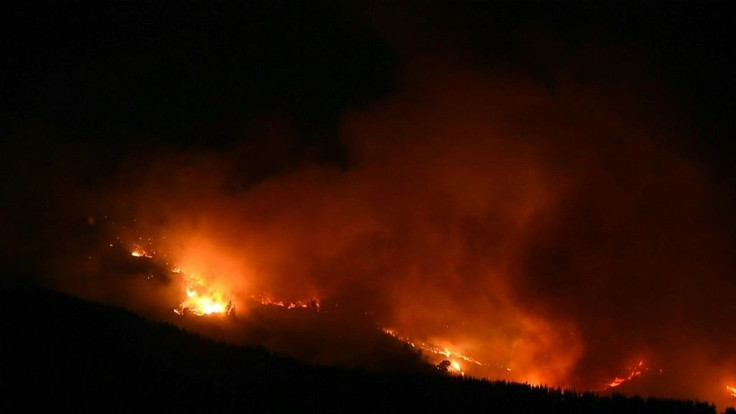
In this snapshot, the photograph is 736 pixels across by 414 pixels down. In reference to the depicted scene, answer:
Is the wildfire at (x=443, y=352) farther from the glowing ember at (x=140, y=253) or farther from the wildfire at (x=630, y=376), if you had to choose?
the glowing ember at (x=140, y=253)

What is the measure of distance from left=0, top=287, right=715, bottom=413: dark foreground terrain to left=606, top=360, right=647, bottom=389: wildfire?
17149 mm

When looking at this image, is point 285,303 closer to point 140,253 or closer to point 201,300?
point 201,300

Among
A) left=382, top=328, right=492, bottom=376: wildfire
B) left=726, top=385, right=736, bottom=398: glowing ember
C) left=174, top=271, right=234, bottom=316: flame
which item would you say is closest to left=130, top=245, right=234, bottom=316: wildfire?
left=174, top=271, right=234, bottom=316: flame

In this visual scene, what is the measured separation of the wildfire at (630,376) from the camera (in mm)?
24062

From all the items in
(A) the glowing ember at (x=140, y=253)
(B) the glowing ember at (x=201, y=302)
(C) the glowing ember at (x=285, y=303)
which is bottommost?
(B) the glowing ember at (x=201, y=302)

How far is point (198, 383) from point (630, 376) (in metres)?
20.1

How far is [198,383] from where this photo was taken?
7996 mm

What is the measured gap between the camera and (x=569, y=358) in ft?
81.4

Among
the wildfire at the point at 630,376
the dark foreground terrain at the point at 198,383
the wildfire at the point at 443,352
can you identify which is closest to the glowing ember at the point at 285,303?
the wildfire at the point at 443,352

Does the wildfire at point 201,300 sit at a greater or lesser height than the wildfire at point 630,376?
lesser

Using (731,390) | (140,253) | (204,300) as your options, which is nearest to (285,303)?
(204,300)

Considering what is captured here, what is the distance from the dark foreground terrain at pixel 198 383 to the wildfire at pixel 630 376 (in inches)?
675

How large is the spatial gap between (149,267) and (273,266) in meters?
4.57

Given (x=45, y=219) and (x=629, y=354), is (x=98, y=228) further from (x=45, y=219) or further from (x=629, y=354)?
(x=629, y=354)
